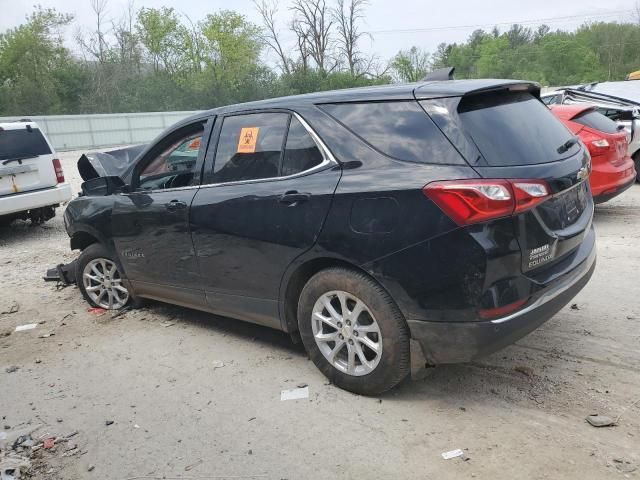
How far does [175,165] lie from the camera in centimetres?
468

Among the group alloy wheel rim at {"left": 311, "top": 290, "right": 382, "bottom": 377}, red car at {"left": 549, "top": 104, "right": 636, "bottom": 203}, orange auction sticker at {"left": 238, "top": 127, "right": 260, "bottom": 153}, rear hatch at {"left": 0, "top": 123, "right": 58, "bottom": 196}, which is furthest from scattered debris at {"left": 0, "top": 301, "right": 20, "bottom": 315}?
red car at {"left": 549, "top": 104, "right": 636, "bottom": 203}

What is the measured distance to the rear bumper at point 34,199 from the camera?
850cm

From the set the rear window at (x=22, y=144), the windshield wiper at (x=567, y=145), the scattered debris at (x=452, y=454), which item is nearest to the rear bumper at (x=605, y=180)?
the windshield wiper at (x=567, y=145)

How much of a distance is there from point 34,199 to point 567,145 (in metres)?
7.94

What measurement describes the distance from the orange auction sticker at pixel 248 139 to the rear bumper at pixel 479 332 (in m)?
1.67

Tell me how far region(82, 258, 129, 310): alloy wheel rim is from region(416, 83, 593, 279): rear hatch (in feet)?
11.3

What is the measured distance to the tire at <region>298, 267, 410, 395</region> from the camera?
317cm

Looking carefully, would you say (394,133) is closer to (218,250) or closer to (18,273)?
(218,250)

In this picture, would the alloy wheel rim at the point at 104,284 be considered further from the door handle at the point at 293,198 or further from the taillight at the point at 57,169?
the taillight at the point at 57,169

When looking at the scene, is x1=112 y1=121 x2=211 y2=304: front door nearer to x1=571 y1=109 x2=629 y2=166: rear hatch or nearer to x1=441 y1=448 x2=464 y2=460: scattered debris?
x1=441 y1=448 x2=464 y2=460: scattered debris

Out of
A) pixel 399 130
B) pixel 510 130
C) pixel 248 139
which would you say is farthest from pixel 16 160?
pixel 510 130

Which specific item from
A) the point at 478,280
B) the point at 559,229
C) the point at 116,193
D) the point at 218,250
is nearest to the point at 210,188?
the point at 218,250

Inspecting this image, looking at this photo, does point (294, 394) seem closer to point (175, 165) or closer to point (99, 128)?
point (175, 165)

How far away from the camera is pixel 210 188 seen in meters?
4.10
